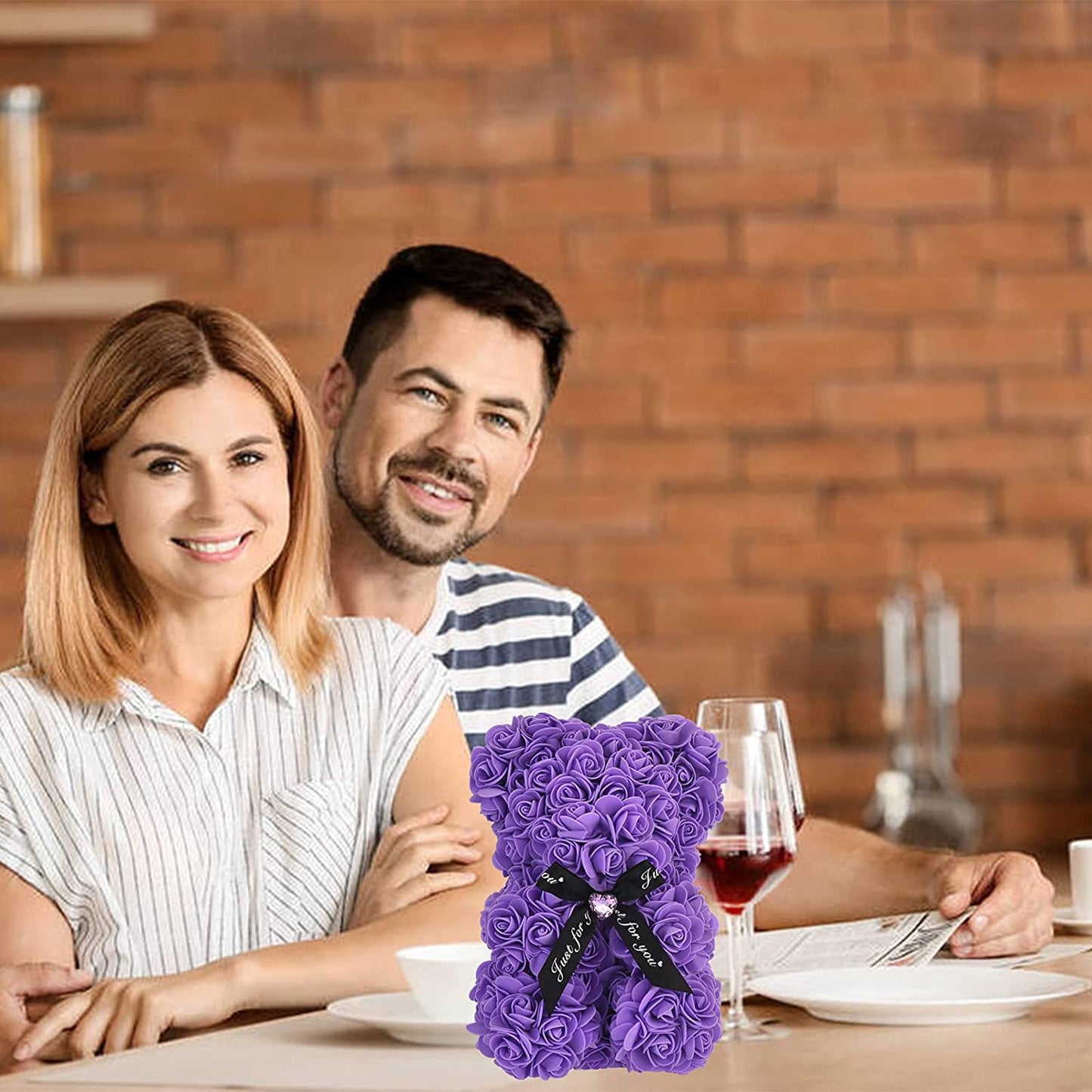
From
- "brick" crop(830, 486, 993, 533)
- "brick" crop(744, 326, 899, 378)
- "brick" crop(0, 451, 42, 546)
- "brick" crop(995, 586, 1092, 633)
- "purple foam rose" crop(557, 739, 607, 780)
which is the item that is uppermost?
"brick" crop(744, 326, 899, 378)

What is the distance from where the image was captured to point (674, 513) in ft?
11.9

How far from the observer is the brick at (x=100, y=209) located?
3.63m

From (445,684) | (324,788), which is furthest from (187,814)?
(445,684)

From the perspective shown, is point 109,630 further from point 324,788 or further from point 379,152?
point 379,152

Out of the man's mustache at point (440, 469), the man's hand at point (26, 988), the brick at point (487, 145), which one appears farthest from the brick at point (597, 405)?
the man's hand at point (26, 988)

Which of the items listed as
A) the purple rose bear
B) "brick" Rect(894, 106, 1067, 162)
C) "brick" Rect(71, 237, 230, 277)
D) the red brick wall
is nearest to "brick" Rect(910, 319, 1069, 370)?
the red brick wall

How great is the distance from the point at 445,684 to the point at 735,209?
1.75 metres

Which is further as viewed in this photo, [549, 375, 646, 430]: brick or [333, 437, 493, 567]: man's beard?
[549, 375, 646, 430]: brick

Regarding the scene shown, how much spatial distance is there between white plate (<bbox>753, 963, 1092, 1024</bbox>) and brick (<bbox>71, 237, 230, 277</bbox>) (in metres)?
2.37

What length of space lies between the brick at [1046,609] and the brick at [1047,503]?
0.39 feet

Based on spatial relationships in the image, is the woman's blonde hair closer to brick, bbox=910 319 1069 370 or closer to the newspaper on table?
the newspaper on table

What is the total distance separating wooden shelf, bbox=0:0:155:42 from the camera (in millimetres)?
3494

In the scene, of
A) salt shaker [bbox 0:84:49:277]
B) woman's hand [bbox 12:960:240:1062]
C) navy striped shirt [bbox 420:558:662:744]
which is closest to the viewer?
woman's hand [bbox 12:960:240:1062]

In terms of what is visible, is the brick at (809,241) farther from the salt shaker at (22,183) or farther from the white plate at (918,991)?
the white plate at (918,991)
